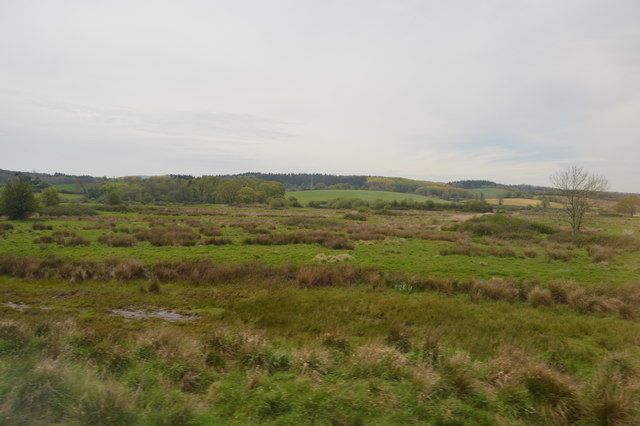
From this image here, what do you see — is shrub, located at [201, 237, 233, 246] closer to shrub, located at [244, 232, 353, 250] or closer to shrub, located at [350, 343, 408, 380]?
shrub, located at [244, 232, 353, 250]

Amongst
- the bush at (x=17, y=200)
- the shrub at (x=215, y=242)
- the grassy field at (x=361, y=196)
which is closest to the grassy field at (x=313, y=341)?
the shrub at (x=215, y=242)

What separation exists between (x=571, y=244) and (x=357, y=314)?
81.1ft

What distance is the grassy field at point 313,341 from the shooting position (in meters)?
4.98

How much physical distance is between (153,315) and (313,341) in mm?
5905

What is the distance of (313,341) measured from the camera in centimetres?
796

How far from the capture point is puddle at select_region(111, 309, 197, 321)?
977 cm

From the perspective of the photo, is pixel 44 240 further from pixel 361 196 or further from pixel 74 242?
pixel 361 196

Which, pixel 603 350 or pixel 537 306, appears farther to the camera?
pixel 537 306

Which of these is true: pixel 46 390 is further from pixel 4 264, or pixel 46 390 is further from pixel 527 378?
pixel 4 264

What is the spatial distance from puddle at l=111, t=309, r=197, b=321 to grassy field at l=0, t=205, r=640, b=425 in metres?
0.10

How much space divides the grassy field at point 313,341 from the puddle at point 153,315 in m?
0.10

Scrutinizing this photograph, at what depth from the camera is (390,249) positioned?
22594 millimetres

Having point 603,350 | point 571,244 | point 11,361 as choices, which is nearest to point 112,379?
point 11,361

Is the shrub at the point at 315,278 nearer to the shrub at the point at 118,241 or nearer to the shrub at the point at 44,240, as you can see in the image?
the shrub at the point at 118,241
